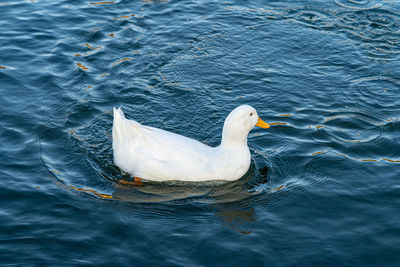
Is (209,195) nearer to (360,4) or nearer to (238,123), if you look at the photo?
(238,123)

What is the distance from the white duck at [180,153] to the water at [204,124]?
221 millimetres

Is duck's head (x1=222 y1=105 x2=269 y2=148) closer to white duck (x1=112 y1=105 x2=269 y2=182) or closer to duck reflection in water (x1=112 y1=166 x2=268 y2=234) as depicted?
white duck (x1=112 y1=105 x2=269 y2=182)

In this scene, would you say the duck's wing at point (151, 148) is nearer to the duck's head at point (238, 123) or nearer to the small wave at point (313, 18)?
the duck's head at point (238, 123)

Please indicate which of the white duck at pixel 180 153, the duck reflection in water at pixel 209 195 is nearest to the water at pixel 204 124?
the duck reflection in water at pixel 209 195

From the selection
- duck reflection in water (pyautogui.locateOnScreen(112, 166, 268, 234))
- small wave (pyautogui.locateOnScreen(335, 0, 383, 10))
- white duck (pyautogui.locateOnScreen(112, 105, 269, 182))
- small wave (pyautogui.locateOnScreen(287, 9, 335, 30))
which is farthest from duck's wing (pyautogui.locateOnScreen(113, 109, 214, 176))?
small wave (pyautogui.locateOnScreen(335, 0, 383, 10))

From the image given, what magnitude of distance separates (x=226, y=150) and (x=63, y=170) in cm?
241

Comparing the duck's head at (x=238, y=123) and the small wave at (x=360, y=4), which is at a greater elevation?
the small wave at (x=360, y=4)

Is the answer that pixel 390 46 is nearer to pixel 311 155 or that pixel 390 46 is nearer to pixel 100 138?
pixel 311 155

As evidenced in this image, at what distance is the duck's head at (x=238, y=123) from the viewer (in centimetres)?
759

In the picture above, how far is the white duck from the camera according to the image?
7.50m

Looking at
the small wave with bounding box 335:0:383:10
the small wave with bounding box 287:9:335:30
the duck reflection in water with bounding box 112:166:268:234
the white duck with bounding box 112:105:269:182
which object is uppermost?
the small wave with bounding box 335:0:383:10

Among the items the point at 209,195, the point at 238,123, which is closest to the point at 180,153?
the point at 209,195

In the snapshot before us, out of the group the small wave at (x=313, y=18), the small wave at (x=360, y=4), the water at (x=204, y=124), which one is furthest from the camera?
the small wave at (x=360, y=4)

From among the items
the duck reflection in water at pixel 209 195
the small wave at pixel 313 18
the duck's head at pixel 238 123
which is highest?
the small wave at pixel 313 18
